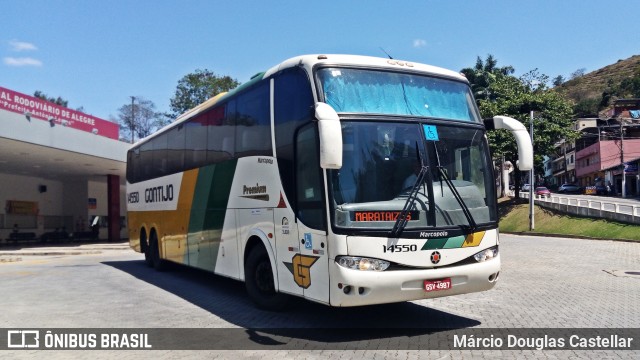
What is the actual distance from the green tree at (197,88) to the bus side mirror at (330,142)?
64288 millimetres

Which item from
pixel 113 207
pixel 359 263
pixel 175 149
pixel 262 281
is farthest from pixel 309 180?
pixel 113 207

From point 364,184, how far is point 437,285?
62.0 inches

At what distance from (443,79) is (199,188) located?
5.76 metres

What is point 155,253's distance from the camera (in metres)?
Answer: 15.6

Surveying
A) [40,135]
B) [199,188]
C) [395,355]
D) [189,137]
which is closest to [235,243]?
[199,188]

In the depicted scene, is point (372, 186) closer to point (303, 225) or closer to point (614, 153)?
point (303, 225)

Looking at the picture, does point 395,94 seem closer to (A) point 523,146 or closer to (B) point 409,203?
(B) point 409,203

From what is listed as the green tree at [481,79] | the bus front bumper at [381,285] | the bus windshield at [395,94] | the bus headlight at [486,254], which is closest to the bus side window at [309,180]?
the bus windshield at [395,94]

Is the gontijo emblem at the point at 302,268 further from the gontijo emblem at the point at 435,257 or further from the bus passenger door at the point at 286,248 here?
the gontijo emblem at the point at 435,257

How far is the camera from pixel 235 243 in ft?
31.2

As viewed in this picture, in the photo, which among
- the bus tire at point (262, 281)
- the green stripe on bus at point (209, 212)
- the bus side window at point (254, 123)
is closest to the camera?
the bus side window at point (254, 123)

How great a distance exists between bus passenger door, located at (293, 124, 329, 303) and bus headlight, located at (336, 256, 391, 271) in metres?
0.26

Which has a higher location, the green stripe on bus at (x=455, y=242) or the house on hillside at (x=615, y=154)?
the house on hillside at (x=615, y=154)

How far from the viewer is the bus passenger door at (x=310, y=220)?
673 centimetres
